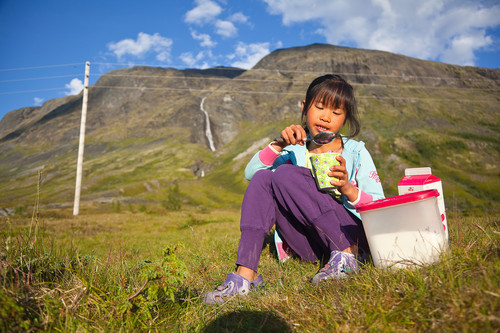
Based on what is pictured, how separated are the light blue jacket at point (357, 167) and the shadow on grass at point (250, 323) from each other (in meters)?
1.21

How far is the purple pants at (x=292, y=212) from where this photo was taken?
2605 millimetres

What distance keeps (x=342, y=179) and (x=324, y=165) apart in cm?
18

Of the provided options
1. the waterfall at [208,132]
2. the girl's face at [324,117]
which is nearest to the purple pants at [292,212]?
the girl's face at [324,117]

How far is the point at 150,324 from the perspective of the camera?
5.89 feet

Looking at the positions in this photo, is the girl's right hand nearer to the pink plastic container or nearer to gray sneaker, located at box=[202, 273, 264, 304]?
the pink plastic container

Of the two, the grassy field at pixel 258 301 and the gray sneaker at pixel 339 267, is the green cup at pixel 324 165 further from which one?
the grassy field at pixel 258 301

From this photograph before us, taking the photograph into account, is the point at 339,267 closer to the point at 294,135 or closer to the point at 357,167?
the point at 357,167

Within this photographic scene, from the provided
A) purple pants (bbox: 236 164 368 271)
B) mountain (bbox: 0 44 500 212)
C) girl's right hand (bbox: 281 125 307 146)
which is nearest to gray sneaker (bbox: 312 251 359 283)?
purple pants (bbox: 236 164 368 271)

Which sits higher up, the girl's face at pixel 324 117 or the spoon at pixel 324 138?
the girl's face at pixel 324 117

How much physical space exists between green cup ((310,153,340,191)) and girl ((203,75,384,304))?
52 mm

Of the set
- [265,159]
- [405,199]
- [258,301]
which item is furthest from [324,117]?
[258,301]

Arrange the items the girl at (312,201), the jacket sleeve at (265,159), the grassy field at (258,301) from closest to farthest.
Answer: the grassy field at (258,301) < the girl at (312,201) < the jacket sleeve at (265,159)

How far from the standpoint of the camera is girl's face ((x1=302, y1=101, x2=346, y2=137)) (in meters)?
3.03

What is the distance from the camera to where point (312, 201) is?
2.65 m
